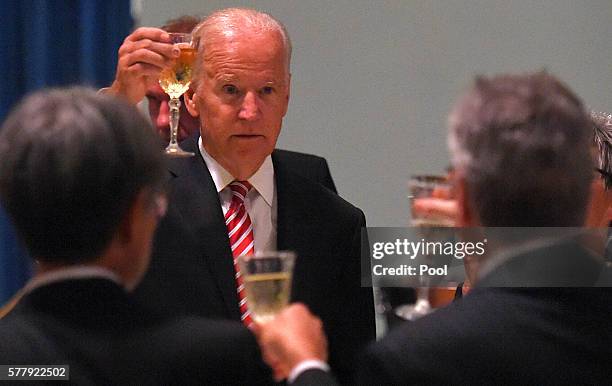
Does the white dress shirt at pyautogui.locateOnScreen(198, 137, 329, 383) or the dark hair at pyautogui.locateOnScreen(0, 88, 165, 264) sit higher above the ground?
the dark hair at pyautogui.locateOnScreen(0, 88, 165, 264)

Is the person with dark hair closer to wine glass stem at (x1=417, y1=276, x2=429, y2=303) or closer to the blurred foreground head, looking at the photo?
wine glass stem at (x1=417, y1=276, x2=429, y2=303)

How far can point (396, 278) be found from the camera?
224cm

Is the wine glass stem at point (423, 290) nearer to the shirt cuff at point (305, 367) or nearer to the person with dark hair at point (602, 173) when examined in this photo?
the person with dark hair at point (602, 173)

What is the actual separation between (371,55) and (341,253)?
1775 millimetres

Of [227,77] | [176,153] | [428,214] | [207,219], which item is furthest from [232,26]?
[428,214]

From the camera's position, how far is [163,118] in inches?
118

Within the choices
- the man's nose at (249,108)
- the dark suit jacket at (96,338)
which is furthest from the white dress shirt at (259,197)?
the dark suit jacket at (96,338)

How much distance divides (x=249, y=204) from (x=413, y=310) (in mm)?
552

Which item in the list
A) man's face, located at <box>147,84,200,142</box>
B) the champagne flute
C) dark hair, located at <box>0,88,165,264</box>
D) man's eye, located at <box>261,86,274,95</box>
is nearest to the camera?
dark hair, located at <box>0,88,165,264</box>

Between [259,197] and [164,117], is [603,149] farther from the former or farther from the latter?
[164,117]

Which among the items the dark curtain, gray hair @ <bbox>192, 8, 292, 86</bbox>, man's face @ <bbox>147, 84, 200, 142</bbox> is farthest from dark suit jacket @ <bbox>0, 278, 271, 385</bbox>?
the dark curtain

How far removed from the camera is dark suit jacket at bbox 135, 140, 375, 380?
222cm

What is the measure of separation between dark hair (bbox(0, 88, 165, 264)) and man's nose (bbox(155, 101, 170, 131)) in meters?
1.61

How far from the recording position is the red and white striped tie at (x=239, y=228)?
7.41 feet
